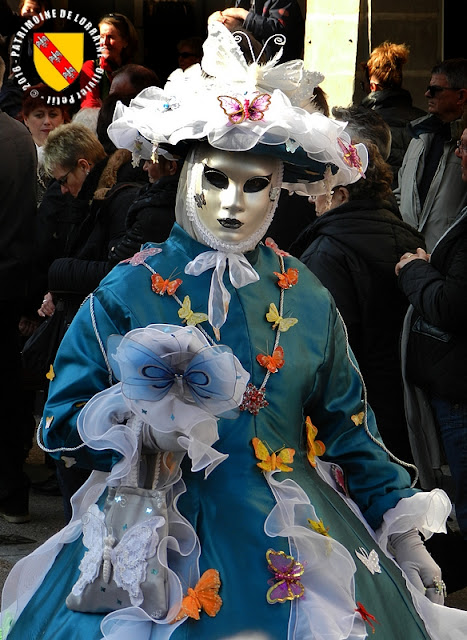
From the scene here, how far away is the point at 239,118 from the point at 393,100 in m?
3.60

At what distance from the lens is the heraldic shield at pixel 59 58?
8016 mm

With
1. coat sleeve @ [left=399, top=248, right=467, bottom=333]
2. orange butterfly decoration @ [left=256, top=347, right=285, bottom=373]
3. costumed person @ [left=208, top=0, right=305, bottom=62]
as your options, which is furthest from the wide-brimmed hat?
costumed person @ [left=208, top=0, right=305, bottom=62]

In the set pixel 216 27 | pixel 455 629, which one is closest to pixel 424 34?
pixel 216 27

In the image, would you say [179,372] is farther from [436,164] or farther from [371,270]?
[436,164]

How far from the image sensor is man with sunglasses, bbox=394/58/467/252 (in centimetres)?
547

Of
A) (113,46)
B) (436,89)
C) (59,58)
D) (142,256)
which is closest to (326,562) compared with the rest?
(142,256)

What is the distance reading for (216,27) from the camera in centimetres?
302

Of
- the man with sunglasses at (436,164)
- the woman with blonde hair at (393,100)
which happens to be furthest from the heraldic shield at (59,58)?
the man with sunglasses at (436,164)

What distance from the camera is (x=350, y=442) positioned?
3.04 metres

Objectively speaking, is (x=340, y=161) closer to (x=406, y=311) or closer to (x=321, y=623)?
(x=321, y=623)

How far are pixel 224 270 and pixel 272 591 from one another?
2.55ft

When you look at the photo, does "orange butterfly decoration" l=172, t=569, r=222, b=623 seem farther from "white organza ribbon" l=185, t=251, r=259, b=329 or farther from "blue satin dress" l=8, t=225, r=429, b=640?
"white organza ribbon" l=185, t=251, r=259, b=329

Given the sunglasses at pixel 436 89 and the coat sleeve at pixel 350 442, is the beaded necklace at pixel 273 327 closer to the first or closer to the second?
the coat sleeve at pixel 350 442

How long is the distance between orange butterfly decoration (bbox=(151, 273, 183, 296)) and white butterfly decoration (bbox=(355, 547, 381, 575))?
751mm
